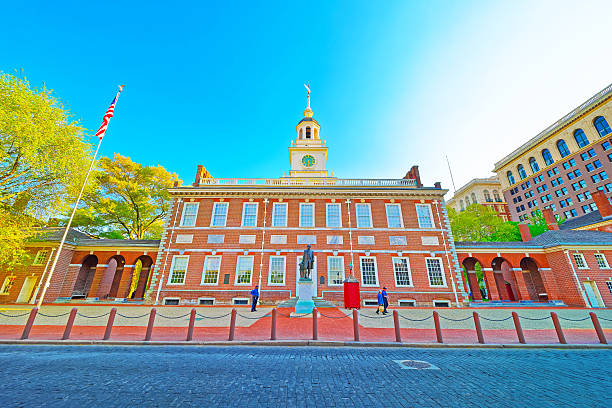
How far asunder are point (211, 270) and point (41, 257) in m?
13.9

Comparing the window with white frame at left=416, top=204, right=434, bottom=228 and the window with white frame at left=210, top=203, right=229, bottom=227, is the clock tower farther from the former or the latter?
the window with white frame at left=416, top=204, right=434, bottom=228

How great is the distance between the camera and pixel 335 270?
2092 centimetres

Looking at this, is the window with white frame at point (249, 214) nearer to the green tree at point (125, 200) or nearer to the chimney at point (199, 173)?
the chimney at point (199, 173)

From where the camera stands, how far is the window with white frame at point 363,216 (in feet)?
73.6

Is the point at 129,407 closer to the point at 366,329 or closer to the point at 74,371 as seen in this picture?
the point at 74,371

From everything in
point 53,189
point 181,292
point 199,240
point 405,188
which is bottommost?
point 181,292

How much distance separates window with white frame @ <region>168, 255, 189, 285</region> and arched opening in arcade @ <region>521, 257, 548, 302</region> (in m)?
32.3

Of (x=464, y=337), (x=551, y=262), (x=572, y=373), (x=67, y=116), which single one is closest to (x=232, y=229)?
(x=67, y=116)

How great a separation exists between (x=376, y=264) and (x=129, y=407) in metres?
19.5

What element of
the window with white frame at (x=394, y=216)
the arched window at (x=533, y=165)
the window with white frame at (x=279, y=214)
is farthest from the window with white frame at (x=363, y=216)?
the arched window at (x=533, y=165)

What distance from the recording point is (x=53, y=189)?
17.1 m

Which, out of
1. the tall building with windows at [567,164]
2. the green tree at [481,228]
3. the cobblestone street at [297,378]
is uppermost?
the tall building with windows at [567,164]

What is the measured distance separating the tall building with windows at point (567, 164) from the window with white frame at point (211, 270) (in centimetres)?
6276

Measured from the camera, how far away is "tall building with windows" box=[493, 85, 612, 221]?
45312mm
